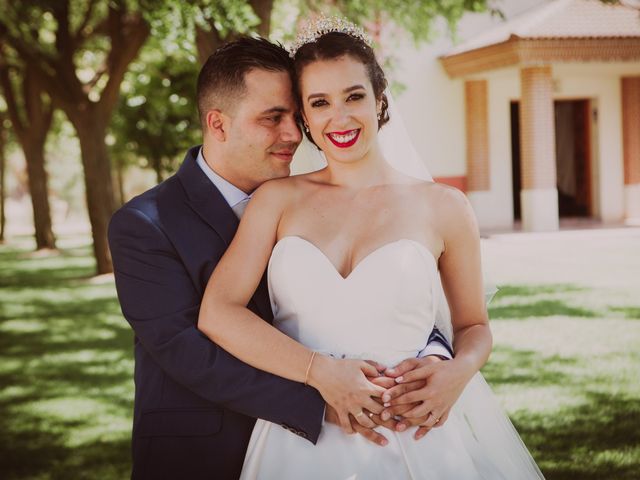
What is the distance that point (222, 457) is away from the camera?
3.21m

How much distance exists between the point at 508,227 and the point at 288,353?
2075 cm

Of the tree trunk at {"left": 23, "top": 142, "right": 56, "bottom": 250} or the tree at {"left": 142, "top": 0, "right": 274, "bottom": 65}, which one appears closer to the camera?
the tree at {"left": 142, "top": 0, "right": 274, "bottom": 65}

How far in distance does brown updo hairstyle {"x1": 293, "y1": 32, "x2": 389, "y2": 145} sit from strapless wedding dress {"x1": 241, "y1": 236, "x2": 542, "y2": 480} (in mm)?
620

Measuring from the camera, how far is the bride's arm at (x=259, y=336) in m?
2.88

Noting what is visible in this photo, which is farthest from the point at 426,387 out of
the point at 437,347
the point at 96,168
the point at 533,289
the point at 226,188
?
the point at 96,168

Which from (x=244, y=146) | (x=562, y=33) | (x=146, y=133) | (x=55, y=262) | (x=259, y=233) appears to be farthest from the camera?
(x=146, y=133)

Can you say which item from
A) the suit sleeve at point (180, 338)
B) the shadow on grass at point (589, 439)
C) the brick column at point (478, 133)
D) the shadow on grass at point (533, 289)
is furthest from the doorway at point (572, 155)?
the suit sleeve at point (180, 338)

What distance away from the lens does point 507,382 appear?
7.85 m

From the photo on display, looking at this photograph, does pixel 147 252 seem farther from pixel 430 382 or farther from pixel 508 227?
pixel 508 227

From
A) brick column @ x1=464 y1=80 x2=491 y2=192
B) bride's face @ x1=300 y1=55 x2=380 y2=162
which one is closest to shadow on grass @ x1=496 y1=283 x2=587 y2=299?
bride's face @ x1=300 y1=55 x2=380 y2=162

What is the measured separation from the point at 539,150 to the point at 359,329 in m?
18.5

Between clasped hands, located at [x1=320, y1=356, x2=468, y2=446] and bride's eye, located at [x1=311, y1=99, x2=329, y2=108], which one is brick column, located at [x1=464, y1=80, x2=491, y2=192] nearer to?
bride's eye, located at [x1=311, y1=99, x2=329, y2=108]

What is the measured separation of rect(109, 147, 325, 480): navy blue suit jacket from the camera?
3002 mm

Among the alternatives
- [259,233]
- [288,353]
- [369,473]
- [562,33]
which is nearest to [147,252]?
[259,233]
